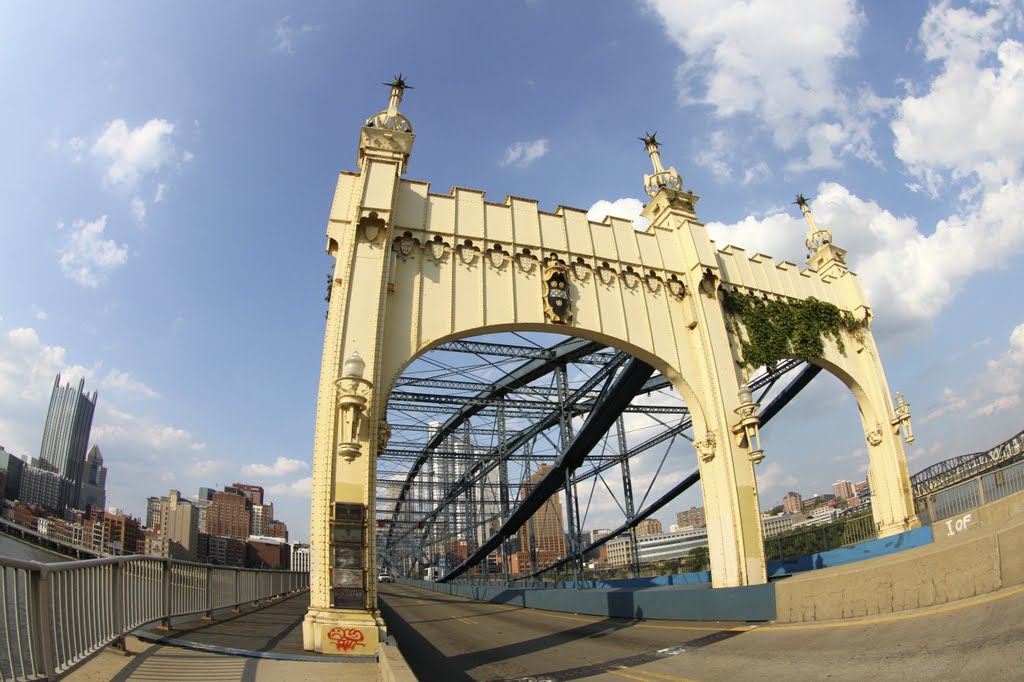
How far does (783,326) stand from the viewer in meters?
18.7

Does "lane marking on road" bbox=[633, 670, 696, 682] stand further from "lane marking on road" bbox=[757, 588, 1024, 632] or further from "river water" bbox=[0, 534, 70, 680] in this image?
"river water" bbox=[0, 534, 70, 680]

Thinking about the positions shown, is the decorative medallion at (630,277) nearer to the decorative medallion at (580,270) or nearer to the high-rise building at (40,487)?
the decorative medallion at (580,270)

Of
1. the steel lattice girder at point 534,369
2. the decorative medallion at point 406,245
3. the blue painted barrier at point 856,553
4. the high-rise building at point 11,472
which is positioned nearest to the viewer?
the decorative medallion at point 406,245

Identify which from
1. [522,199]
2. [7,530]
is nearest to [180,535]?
[7,530]

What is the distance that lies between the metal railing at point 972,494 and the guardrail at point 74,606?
1864 cm

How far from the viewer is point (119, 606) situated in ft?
22.2

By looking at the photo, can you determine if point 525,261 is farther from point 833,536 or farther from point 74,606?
point 833,536

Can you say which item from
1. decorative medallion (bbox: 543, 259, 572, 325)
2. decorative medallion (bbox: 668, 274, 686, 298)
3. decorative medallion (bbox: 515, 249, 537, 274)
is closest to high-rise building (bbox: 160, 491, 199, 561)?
decorative medallion (bbox: 515, 249, 537, 274)

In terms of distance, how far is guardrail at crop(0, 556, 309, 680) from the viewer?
4.16 meters

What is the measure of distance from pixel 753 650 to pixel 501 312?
9178 millimetres

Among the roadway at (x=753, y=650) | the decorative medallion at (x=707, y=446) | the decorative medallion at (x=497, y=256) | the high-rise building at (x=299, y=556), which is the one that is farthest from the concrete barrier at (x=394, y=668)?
the high-rise building at (x=299, y=556)

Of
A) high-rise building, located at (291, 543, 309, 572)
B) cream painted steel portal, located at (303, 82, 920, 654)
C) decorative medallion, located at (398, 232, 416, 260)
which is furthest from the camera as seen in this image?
high-rise building, located at (291, 543, 309, 572)

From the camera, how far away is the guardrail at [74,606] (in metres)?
4.16

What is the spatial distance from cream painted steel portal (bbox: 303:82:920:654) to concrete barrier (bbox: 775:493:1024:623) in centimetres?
322
